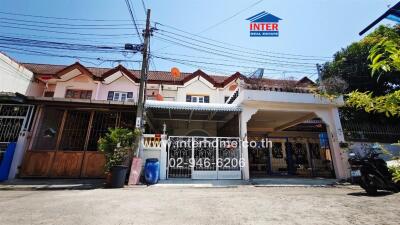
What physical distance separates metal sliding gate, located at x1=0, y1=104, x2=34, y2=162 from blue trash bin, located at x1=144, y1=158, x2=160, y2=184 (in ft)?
18.6

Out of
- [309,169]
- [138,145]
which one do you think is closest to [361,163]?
[138,145]

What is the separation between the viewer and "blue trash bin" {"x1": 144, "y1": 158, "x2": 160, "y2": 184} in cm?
791

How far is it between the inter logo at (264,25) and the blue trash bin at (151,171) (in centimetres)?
639

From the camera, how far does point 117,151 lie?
7.56 meters

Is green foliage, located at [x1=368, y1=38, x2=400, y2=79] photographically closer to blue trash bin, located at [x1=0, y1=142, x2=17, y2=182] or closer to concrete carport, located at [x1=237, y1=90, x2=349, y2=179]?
concrete carport, located at [x1=237, y1=90, x2=349, y2=179]

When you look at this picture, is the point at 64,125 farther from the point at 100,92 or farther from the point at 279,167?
the point at 279,167

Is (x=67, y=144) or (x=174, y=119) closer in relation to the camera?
(x=67, y=144)

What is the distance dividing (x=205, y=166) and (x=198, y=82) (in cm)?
755

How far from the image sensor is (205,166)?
9273mm

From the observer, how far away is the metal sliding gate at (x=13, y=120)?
9.08 meters

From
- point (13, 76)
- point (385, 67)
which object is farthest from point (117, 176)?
point (13, 76)

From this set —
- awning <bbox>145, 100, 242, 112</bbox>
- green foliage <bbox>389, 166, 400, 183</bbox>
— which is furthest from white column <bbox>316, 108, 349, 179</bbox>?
green foliage <bbox>389, 166, 400, 183</bbox>

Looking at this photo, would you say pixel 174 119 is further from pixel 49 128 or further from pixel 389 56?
pixel 389 56

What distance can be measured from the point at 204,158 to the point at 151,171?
97.6 inches
